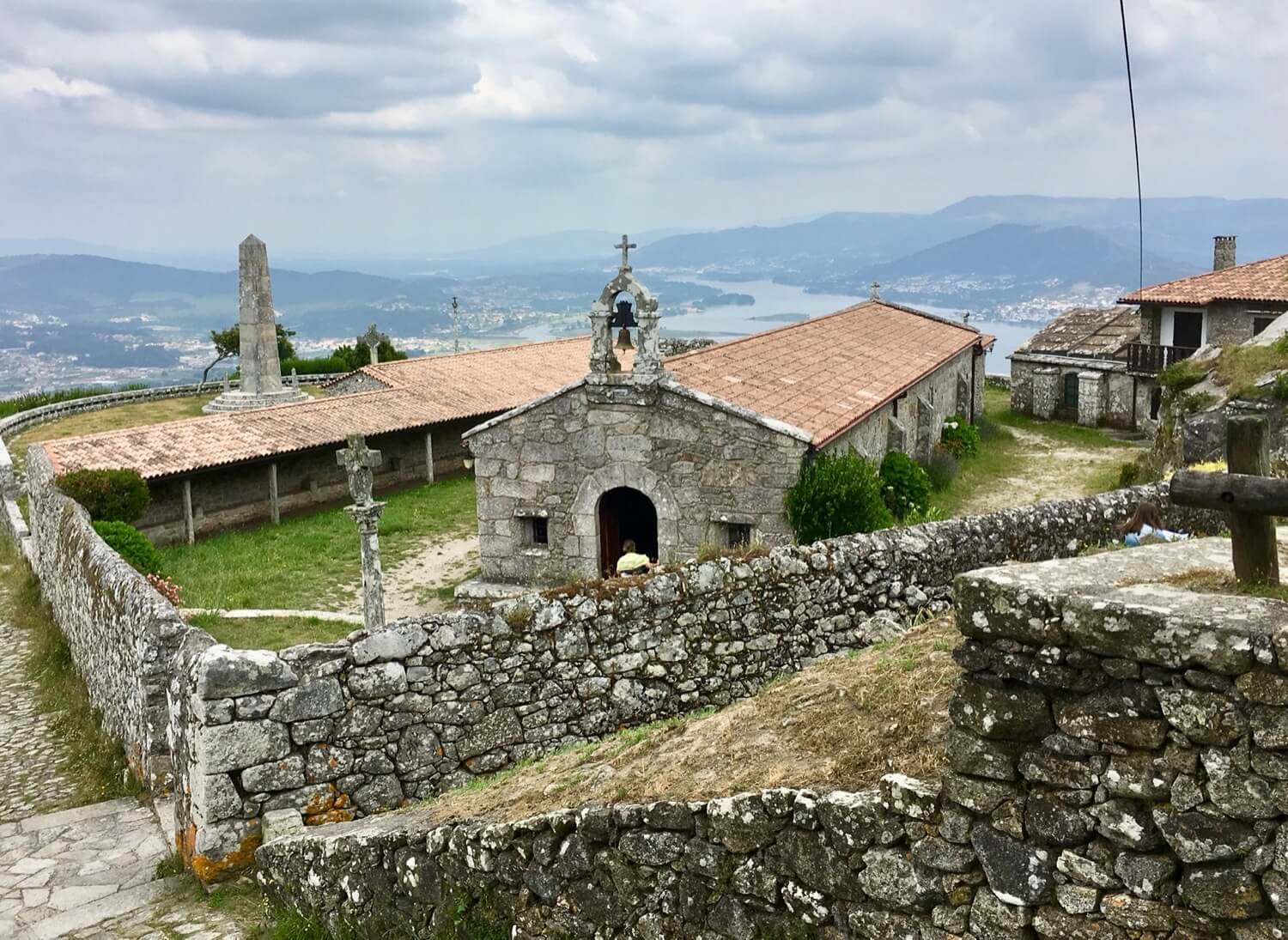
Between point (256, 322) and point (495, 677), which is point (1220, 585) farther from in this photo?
point (256, 322)

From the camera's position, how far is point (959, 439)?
2841 centimetres

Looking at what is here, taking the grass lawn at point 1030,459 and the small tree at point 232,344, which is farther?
the small tree at point 232,344

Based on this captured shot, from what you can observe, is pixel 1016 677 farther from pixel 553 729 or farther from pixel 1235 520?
pixel 553 729

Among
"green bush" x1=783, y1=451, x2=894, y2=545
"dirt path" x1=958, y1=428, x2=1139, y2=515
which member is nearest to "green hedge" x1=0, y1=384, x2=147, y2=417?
"green bush" x1=783, y1=451, x2=894, y2=545

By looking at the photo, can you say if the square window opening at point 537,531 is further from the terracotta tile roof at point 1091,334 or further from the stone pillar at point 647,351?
the terracotta tile roof at point 1091,334

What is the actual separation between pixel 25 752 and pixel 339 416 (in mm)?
17109

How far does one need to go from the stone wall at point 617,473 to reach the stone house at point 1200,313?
68.6 feet

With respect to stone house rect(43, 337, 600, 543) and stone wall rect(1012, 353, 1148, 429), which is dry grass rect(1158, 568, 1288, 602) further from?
stone wall rect(1012, 353, 1148, 429)

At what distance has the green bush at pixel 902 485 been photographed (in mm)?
19547

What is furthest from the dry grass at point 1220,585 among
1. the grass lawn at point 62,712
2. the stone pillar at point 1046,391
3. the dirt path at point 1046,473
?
the stone pillar at point 1046,391

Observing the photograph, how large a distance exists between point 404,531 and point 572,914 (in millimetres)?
19057

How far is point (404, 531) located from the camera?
2320 centimetres

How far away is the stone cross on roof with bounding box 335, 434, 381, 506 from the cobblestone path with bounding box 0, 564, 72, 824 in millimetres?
4359

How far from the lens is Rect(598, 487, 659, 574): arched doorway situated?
17.3m
